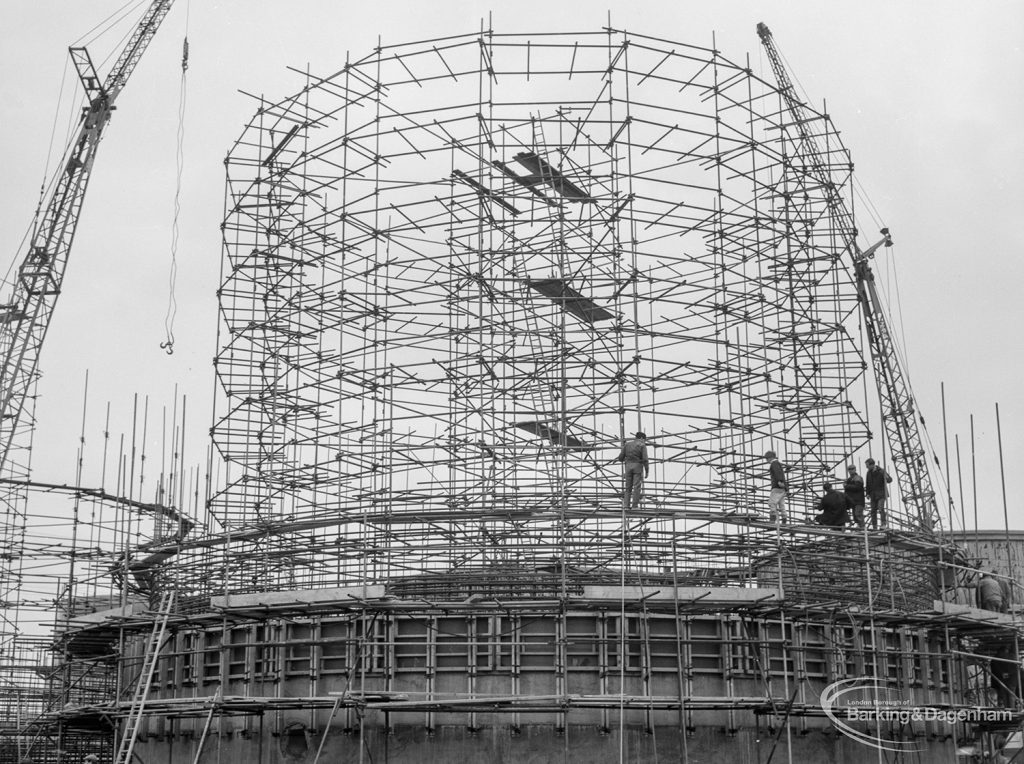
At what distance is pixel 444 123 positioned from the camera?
33562 millimetres

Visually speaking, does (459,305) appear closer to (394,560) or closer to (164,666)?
(394,560)

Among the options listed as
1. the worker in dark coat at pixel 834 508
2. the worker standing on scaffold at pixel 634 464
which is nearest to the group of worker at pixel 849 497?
the worker in dark coat at pixel 834 508

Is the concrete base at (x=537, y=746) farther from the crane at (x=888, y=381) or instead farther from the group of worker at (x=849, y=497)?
the crane at (x=888, y=381)

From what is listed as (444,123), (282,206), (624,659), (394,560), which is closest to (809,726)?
(624,659)

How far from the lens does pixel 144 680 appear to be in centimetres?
3017

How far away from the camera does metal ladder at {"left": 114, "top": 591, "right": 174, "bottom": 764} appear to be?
93.5 feet

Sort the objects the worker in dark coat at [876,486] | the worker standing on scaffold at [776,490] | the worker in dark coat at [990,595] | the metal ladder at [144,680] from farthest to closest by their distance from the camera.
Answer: the worker in dark coat at [990,595], the worker in dark coat at [876,486], the worker standing on scaffold at [776,490], the metal ladder at [144,680]

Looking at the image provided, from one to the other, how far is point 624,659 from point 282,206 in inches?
643

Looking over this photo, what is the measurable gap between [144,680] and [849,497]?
1544cm

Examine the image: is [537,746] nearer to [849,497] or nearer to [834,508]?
[834,508]

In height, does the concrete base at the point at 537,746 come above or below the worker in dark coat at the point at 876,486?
below

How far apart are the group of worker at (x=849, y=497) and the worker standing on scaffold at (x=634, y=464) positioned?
9.87 feet

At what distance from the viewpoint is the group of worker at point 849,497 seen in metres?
31.4

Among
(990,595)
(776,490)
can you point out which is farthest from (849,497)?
(990,595)
